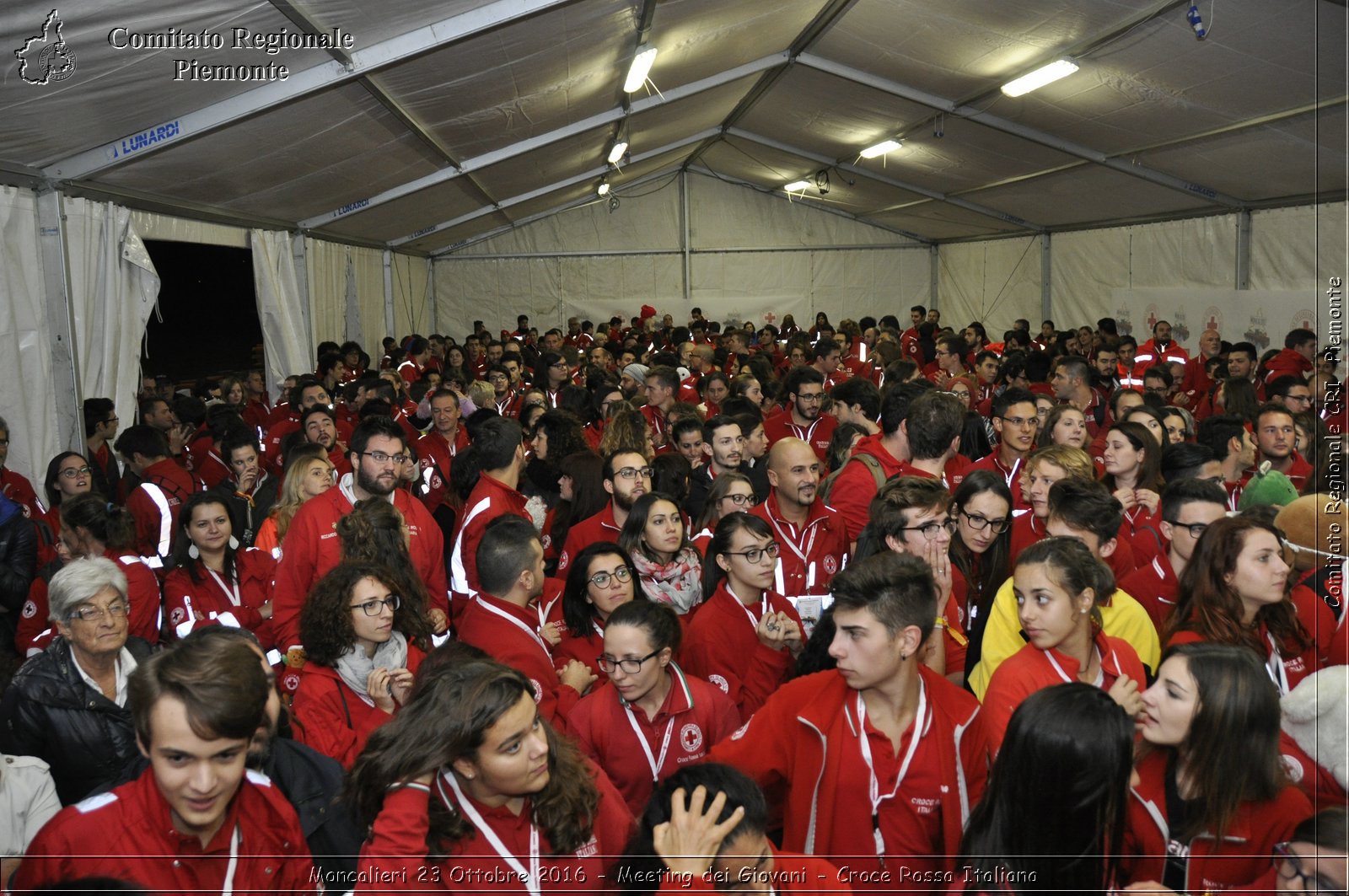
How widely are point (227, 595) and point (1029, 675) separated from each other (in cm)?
353

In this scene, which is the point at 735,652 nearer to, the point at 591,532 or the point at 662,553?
the point at 662,553

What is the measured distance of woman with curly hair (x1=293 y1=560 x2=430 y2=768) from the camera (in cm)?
300

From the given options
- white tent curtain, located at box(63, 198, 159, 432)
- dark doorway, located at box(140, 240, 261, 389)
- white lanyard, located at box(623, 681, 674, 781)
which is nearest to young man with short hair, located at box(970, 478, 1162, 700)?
white lanyard, located at box(623, 681, 674, 781)

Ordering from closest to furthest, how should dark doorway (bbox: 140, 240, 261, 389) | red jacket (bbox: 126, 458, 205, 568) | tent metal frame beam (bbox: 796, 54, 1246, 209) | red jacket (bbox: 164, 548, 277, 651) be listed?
red jacket (bbox: 164, 548, 277, 651)
red jacket (bbox: 126, 458, 205, 568)
tent metal frame beam (bbox: 796, 54, 1246, 209)
dark doorway (bbox: 140, 240, 261, 389)

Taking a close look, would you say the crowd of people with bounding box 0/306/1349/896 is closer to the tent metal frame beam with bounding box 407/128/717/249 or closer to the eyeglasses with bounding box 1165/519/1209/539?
the eyeglasses with bounding box 1165/519/1209/539

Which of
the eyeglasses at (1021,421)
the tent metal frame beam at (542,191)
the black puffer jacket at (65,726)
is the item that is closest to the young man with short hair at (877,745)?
the black puffer jacket at (65,726)

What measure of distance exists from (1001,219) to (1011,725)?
1768 cm

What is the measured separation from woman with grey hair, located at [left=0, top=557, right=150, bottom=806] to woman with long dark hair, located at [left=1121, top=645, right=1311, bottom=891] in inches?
115

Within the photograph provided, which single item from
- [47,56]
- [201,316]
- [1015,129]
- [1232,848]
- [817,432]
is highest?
[1015,129]

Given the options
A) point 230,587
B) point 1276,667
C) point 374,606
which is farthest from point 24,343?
point 1276,667

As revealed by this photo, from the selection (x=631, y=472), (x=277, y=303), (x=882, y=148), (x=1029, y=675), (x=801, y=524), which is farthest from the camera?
(x=882, y=148)

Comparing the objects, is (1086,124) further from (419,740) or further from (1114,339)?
(419,740)

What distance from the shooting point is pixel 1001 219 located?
18109 millimetres

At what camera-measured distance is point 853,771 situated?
8.10 feet
